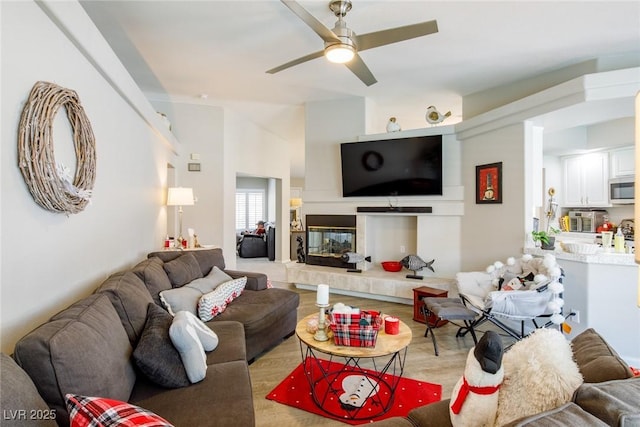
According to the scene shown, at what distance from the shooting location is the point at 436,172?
448 centimetres

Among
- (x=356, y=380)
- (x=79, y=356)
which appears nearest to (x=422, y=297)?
(x=356, y=380)

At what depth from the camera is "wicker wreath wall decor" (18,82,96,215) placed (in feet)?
4.99

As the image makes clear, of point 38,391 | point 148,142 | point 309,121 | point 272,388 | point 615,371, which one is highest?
point 309,121

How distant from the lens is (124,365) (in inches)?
60.3

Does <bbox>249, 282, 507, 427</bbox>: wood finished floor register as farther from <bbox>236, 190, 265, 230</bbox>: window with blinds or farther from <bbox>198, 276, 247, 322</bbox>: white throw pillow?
<bbox>236, 190, 265, 230</bbox>: window with blinds

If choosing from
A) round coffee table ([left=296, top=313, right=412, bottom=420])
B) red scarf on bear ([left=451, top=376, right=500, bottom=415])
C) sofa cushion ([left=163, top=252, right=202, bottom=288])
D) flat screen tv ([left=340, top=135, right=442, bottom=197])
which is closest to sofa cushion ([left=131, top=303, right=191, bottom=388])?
round coffee table ([left=296, top=313, right=412, bottom=420])

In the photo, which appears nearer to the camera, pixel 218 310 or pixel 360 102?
pixel 218 310

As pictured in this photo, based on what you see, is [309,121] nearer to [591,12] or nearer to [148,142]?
[148,142]

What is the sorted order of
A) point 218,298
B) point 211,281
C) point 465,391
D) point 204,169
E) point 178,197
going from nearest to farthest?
point 465,391 → point 218,298 → point 211,281 → point 178,197 → point 204,169

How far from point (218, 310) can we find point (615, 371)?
8.20 feet

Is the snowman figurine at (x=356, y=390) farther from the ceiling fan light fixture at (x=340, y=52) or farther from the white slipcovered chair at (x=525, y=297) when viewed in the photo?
the ceiling fan light fixture at (x=340, y=52)

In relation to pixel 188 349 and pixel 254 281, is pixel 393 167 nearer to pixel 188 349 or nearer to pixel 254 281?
pixel 254 281

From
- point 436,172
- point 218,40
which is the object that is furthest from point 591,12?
point 218,40

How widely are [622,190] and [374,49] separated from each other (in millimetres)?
4324
